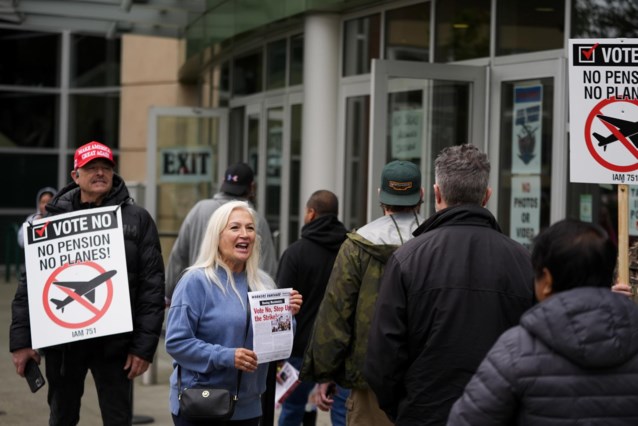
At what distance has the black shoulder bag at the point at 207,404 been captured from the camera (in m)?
4.70

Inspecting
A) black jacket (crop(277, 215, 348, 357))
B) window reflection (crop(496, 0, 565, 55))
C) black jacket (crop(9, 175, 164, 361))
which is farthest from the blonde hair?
window reflection (crop(496, 0, 565, 55))

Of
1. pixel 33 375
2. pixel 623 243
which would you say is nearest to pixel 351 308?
pixel 623 243

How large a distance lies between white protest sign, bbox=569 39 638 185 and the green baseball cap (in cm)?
76

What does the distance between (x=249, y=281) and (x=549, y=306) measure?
232cm

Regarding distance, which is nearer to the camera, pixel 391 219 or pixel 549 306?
pixel 549 306

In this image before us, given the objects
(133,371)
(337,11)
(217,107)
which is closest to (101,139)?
(217,107)

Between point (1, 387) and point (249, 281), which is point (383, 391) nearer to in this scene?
point (249, 281)

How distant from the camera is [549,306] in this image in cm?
287

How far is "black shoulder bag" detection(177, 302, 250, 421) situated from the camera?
4.70 metres

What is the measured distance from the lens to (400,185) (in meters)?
5.18

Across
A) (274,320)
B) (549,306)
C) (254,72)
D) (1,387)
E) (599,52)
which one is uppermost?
(254,72)

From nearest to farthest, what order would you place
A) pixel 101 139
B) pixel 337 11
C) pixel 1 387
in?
pixel 1 387 < pixel 337 11 < pixel 101 139

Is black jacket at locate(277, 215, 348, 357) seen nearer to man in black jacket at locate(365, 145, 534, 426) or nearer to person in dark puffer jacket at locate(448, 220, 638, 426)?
man in black jacket at locate(365, 145, 534, 426)

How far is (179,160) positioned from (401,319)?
10309 mm
